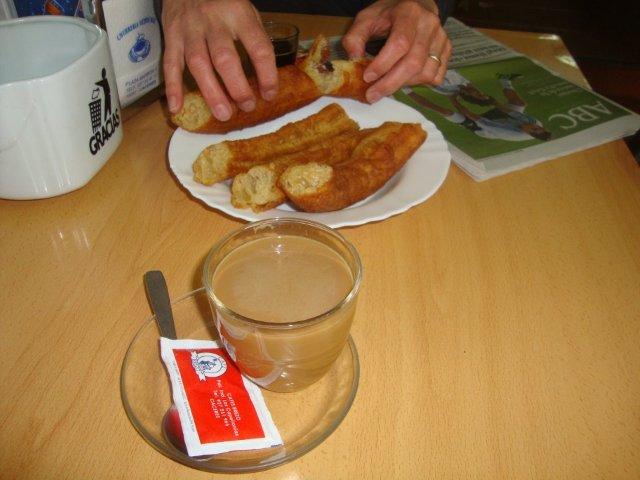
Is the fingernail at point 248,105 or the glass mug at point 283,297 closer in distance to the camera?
the glass mug at point 283,297

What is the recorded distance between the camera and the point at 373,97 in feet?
2.66

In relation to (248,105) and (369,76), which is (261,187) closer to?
(248,105)

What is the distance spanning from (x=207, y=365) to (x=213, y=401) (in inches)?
1.5

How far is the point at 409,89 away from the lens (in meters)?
0.93

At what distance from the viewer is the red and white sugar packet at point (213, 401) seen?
40cm

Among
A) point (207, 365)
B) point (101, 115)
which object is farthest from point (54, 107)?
point (207, 365)

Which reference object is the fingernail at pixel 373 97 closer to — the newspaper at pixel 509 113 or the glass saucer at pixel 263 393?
the newspaper at pixel 509 113

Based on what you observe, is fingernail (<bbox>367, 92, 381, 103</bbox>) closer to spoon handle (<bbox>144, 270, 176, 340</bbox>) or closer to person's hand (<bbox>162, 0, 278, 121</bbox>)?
person's hand (<bbox>162, 0, 278, 121</bbox>)

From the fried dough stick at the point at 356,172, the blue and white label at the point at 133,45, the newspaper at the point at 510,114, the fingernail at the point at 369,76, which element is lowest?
the newspaper at the point at 510,114

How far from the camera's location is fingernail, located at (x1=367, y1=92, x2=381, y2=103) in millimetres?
809

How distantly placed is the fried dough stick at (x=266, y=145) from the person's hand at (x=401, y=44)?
0.29ft

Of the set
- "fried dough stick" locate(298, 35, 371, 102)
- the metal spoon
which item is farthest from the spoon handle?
"fried dough stick" locate(298, 35, 371, 102)

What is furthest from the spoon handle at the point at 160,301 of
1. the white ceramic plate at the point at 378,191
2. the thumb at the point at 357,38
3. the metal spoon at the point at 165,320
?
the thumb at the point at 357,38

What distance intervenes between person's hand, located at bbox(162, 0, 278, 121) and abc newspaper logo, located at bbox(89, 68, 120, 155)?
9 centimetres
